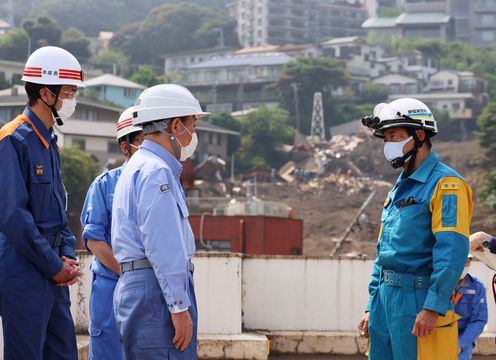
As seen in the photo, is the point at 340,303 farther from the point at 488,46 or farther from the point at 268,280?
the point at 488,46

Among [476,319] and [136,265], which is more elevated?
[136,265]

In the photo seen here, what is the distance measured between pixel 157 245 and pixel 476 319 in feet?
10.4

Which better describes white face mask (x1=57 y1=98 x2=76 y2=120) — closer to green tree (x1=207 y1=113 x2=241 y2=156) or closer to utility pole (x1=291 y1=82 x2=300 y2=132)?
green tree (x1=207 y1=113 x2=241 y2=156)

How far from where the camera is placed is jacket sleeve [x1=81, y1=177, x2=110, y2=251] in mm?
6035

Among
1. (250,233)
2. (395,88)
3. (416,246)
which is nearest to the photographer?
(416,246)

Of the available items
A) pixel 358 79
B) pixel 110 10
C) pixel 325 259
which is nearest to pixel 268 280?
pixel 325 259

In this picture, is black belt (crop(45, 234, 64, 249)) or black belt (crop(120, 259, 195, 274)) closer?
black belt (crop(120, 259, 195, 274))

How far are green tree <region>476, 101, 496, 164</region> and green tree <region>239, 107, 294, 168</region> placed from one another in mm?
19698

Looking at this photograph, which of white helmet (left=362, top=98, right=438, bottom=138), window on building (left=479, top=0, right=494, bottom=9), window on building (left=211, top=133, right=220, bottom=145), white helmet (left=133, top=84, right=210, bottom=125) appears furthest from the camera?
window on building (left=479, top=0, right=494, bottom=9)

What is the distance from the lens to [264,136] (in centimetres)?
10025

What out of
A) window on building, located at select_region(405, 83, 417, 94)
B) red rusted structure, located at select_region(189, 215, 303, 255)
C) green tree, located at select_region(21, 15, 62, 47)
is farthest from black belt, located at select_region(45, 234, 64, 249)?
→ green tree, located at select_region(21, 15, 62, 47)

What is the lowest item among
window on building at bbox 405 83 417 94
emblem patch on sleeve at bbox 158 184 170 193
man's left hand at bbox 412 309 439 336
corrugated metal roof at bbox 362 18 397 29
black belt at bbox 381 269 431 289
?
man's left hand at bbox 412 309 439 336

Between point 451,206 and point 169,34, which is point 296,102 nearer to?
point 169,34

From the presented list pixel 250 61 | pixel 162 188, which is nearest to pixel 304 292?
pixel 162 188
